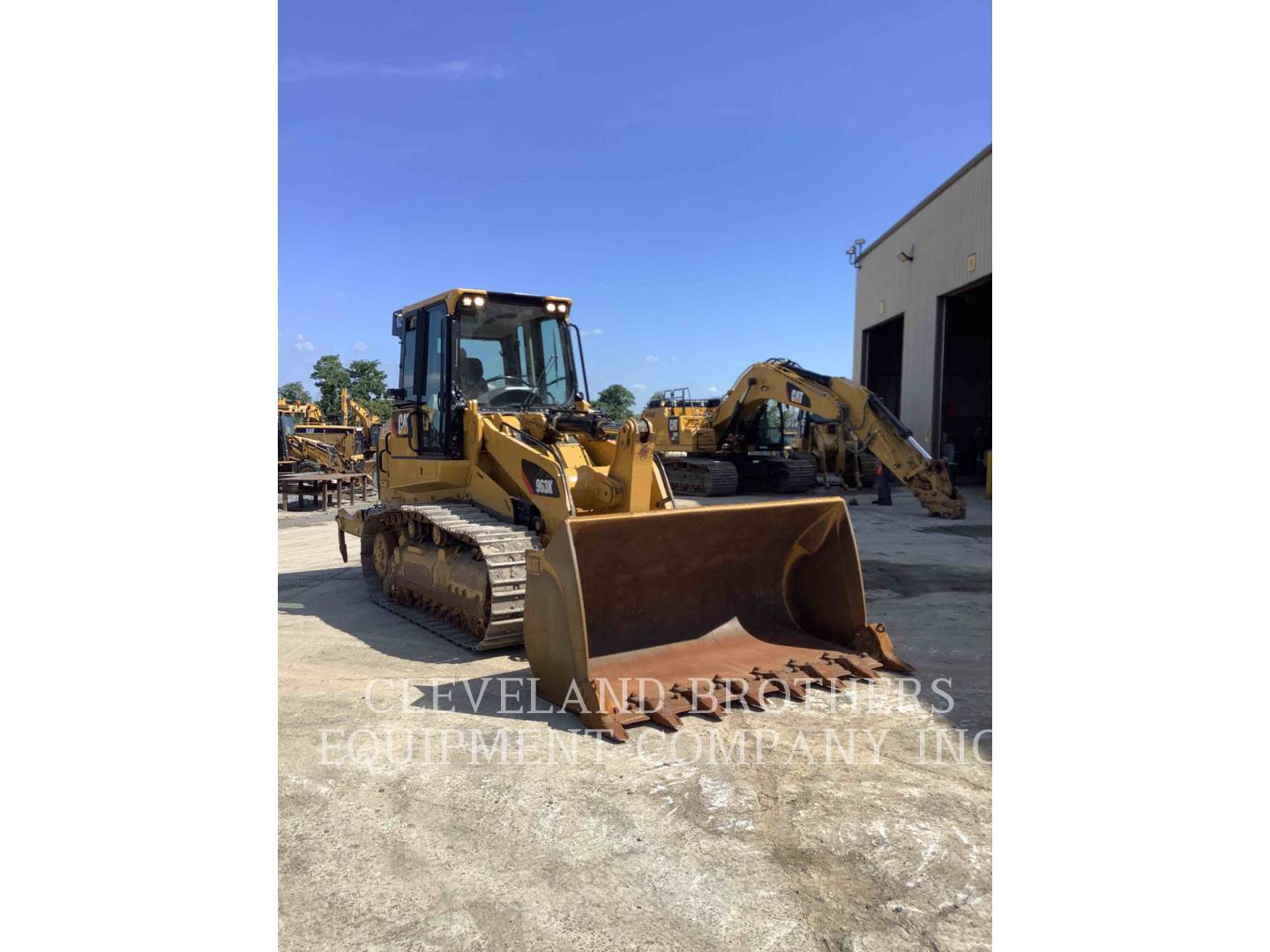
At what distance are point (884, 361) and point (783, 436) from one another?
9.49 metres

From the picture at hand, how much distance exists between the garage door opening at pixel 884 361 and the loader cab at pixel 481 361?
20.2 metres

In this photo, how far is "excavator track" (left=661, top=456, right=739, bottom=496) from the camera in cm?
1775

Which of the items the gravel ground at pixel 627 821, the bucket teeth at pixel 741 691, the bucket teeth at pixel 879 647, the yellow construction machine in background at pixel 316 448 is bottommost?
the gravel ground at pixel 627 821

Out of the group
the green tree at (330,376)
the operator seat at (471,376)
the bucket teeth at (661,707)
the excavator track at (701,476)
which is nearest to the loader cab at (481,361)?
the operator seat at (471,376)

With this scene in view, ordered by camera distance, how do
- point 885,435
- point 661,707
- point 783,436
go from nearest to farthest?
point 661,707
point 885,435
point 783,436

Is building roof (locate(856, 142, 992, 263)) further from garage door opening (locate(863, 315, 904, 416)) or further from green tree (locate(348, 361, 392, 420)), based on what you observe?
green tree (locate(348, 361, 392, 420))

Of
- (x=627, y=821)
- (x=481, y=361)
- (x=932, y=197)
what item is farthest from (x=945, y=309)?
(x=627, y=821)

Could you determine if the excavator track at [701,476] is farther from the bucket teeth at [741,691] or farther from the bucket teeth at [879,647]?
the bucket teeth at [741,691]

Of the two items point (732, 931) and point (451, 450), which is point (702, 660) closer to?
point (732, 931)

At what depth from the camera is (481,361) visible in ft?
23.5

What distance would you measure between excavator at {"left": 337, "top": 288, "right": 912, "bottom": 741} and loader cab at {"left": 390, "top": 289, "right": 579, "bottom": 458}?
2 centimetres

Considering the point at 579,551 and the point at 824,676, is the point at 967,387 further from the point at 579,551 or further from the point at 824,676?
the point at 579,551

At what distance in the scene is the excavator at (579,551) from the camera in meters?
4.51

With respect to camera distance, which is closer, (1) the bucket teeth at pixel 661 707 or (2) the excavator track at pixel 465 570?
(1) the bucket teeth at pixel 661 707
